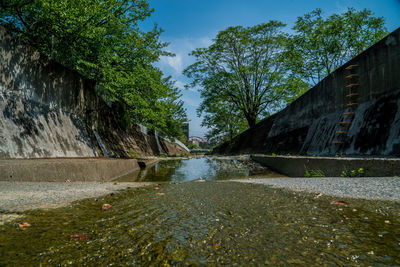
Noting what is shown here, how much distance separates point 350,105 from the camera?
389 inches

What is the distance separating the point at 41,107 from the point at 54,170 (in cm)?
490

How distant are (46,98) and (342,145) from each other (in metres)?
13.2

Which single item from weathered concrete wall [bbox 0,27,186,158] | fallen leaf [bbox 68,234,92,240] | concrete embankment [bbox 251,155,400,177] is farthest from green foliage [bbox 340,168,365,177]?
weathered concrete wall [bbox 0,27,186,158]

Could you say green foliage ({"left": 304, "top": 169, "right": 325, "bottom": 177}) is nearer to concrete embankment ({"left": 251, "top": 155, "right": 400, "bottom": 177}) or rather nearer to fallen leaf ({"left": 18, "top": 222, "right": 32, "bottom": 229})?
concrete embankment ({"left": 251, "top": 155, "right": 400, "bottom": 177})

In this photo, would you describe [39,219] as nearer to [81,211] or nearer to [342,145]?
[81,211]

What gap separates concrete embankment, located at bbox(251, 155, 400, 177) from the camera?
4969 mm

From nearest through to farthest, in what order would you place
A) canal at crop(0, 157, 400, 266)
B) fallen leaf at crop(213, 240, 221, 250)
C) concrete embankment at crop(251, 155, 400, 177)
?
1. canal at crop(0, 157, 400, 266)
2. fallen leaf at crop(213, 240, 221, 250)
3. concrete embankment at crop(251, 155, 400, 177)

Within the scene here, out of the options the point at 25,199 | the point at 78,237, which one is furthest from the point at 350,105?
the point at 25,199

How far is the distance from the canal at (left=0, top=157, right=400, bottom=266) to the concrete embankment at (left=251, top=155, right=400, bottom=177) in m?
2.87

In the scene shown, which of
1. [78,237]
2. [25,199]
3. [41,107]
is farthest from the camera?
[41,107]

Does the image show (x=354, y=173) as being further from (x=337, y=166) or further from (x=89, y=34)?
(x=89, y=34)

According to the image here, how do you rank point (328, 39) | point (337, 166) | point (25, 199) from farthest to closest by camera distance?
point (328, 39), point (337, 166), point (25, 199)

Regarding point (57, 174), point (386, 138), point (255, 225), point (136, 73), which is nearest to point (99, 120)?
point (136, 73)

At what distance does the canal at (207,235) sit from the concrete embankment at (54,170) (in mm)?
2621
